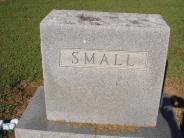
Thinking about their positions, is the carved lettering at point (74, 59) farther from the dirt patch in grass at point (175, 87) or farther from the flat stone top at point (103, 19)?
the dirt patch in grass at point (175, 87)

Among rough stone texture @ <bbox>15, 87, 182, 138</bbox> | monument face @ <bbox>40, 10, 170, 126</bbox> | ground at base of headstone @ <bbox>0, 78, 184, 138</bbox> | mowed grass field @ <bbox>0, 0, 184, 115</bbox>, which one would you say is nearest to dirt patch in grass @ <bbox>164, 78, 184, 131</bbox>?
ground at base of headstone @ <bbox>0, 78, 184, 138</bbox>

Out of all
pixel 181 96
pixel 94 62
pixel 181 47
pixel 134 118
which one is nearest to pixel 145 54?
pixel 94 62

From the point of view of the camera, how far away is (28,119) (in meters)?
3.53

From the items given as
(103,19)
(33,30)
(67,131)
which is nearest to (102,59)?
(103,19)

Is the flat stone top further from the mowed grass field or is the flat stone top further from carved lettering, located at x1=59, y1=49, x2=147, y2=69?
the mowed grass field

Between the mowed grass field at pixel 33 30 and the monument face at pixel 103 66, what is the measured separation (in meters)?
1.67

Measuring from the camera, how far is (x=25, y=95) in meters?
5.01

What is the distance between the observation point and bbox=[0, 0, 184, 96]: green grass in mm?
5938

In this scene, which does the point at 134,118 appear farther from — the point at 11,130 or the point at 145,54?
the point at 11,130

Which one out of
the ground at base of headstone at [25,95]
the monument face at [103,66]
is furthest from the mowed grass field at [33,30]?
the monument face at [103,66]

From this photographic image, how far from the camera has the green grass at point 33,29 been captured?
5.94m

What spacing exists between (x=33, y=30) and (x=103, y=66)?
18.4 feet

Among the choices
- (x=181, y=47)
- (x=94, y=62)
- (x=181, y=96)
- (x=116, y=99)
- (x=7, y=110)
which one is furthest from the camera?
(x=181, y=47)

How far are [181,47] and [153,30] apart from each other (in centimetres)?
477
